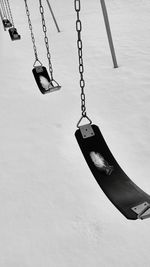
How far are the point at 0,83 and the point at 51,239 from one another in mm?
2928

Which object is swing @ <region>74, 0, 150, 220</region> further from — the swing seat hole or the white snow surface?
the white snow surface

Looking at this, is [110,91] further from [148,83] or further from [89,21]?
[89,21]

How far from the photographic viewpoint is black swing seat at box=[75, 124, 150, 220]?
1.43 m

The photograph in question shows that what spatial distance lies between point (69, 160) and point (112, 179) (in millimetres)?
761

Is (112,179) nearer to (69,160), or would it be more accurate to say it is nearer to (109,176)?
(109,176)

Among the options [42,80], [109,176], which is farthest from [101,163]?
[42,80]

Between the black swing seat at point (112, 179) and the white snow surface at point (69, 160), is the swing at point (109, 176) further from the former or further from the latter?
the white snow surface at point (69, 160)

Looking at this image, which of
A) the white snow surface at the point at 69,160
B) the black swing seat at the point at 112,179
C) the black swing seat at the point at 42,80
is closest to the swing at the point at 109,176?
the black swing seat at the point at 112,179

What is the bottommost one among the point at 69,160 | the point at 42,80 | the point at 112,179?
the point at 69,160

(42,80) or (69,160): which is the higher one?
(42,80)

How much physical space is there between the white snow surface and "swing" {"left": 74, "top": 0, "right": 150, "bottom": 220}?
273 mm

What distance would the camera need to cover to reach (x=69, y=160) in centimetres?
238

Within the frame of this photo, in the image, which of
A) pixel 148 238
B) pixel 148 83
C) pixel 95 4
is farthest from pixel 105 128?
pixel 95 4

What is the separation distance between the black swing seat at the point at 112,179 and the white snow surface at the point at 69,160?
0.27 m
